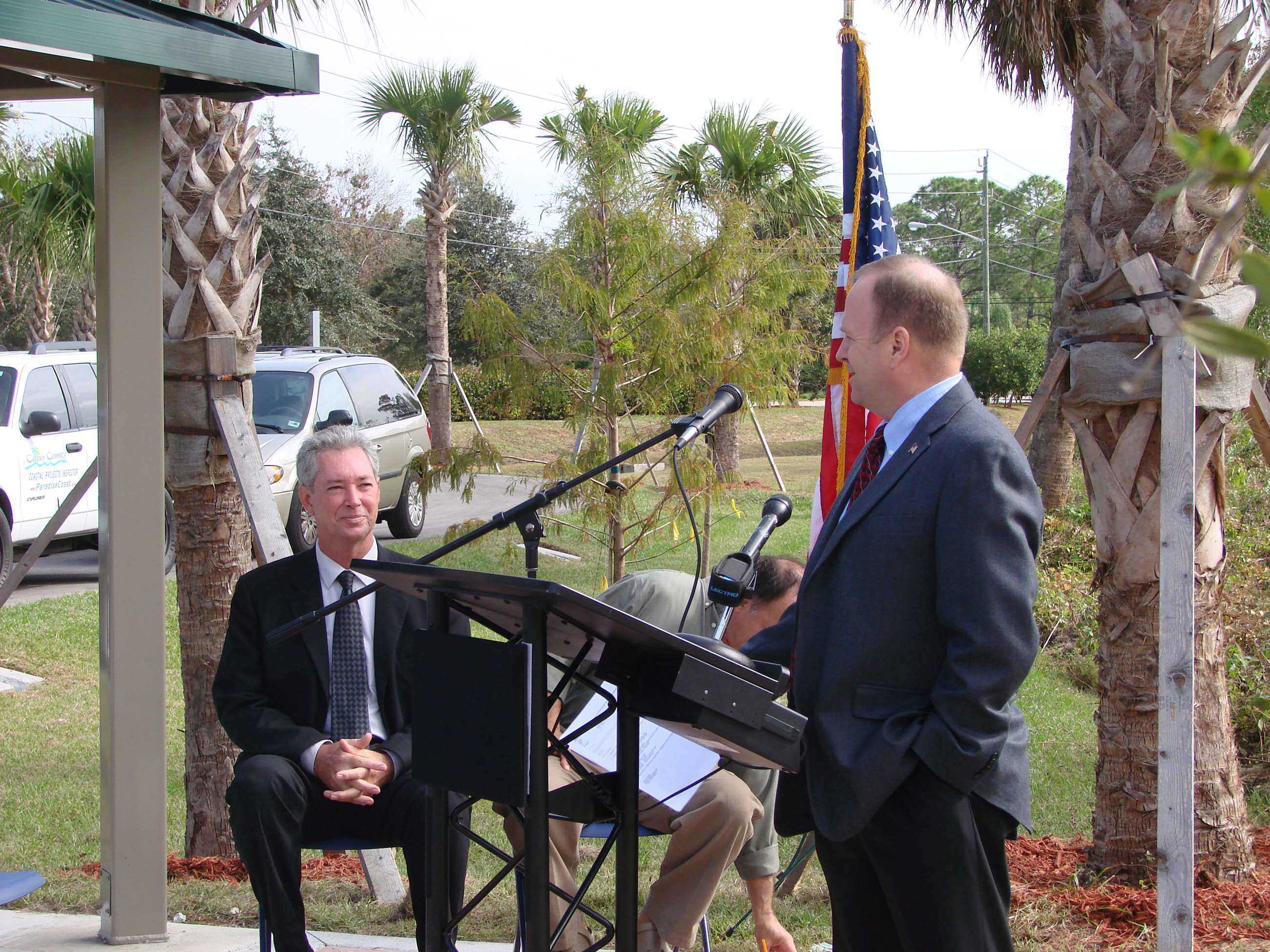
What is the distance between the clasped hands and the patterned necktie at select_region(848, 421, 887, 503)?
162 cm

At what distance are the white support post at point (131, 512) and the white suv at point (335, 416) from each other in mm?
6385

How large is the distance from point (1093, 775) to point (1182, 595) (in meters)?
3.09

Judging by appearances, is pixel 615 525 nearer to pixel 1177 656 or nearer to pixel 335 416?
pixel 1177 656

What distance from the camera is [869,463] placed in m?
2.56

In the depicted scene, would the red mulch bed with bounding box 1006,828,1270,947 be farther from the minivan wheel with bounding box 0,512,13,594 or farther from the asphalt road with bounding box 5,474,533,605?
the minivan wheel with bounding box 0,512,13,594

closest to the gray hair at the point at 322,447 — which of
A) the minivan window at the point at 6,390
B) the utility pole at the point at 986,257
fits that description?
the minivan window at the point at 6,390

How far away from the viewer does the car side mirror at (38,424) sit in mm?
9523

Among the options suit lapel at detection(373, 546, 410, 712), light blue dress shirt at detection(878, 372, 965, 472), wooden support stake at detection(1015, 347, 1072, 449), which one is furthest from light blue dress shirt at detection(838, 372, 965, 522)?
suit lapel at detection(373, 546, 410, 712)

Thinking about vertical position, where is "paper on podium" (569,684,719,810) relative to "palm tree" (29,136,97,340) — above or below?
below

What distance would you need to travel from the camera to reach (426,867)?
8.06 ft

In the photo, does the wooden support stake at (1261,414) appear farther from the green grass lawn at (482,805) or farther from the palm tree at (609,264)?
the palm tree at (609,264)

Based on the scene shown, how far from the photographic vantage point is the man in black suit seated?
3.14 meters

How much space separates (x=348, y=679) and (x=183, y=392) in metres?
1.45

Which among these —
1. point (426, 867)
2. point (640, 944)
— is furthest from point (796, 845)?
point (426, 867)
